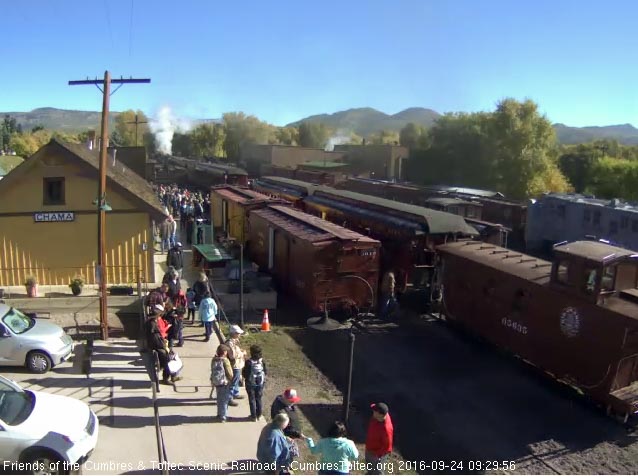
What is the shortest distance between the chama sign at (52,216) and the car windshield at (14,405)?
9423 millimetres

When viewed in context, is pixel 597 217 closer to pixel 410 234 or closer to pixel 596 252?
pixel 410 234

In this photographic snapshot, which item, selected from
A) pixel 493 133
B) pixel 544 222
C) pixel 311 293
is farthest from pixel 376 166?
pixel 311 293

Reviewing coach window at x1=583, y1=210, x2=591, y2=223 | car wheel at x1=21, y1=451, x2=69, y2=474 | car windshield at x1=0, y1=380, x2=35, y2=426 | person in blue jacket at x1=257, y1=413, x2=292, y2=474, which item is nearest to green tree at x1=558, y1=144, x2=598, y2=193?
coach window at x1=583, y1=210, x2=591, y2=223

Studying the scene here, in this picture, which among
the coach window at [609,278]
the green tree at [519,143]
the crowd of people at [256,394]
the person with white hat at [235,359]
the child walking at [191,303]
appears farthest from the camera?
the green tree at [519,143]

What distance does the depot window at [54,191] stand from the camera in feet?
55.3

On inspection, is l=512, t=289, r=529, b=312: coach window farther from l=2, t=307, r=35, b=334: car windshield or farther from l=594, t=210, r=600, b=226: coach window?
l=594, t=210, r=600, b=226: coach window

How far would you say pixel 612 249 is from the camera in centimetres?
1177

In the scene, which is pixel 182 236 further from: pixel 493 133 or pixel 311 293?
pixel 493 133

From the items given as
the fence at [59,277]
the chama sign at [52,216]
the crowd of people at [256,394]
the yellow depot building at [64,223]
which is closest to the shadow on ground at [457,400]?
the crowd of people at [256,394]

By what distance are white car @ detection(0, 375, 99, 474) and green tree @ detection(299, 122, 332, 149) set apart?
4508 inches

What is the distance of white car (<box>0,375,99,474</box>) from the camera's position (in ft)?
24.0

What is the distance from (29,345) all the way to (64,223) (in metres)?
6.44

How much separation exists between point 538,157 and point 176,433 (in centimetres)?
5057

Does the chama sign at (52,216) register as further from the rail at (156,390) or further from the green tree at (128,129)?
the green tree at (128,129)
